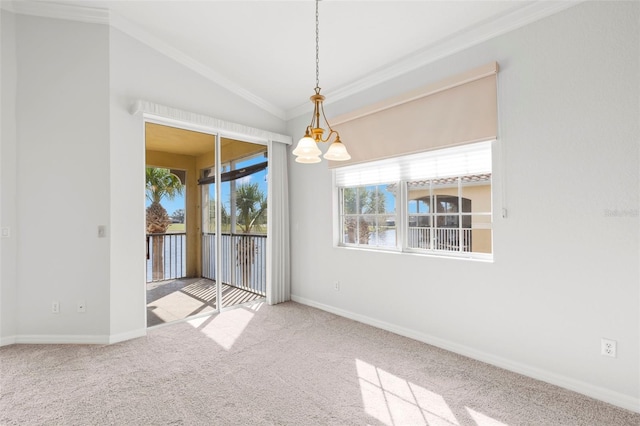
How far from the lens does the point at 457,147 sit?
9.50ft

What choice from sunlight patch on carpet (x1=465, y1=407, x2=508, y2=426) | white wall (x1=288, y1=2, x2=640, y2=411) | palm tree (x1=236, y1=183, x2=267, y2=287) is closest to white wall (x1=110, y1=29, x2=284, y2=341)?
palm tree (x1=236, y1=183, x2=267, y2=287)

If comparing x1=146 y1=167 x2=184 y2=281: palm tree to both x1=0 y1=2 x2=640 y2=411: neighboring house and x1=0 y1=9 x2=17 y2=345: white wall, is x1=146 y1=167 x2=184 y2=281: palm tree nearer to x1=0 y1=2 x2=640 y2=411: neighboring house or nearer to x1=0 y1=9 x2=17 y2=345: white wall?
x1=0 y1=2 x2=640 y2=411: neighboring house

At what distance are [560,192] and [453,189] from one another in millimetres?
885

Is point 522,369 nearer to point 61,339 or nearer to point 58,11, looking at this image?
point 61,339

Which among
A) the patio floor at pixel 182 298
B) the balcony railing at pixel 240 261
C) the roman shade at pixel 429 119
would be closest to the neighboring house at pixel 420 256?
the roman shade at pixel 429 119

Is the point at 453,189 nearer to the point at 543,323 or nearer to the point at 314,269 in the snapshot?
the point at 543,323

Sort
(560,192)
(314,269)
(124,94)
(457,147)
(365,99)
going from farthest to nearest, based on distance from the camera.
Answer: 1. (314,269)
2. (365,99)
3. (124,94)
4. (457,147)
5. (560,192)

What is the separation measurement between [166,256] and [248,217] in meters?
1.16

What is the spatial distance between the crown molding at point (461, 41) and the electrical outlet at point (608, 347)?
234 centimetres

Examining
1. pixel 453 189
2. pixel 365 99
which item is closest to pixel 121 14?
pixel 365 99

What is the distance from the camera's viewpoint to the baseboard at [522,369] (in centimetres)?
212

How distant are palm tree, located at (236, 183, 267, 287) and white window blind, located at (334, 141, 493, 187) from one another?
122 centimetres

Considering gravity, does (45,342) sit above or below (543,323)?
below

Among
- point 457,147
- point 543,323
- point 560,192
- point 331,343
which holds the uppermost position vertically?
point 457,147
